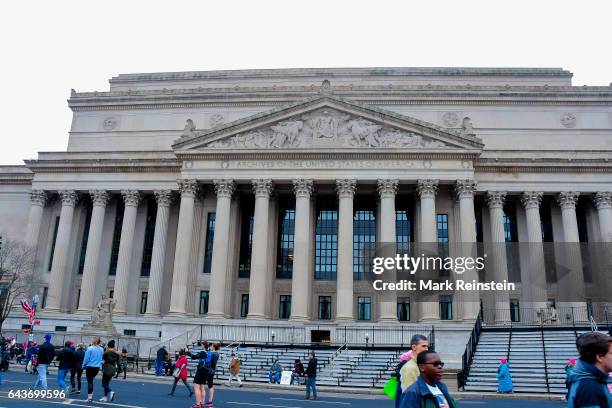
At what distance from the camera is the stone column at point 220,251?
137ft

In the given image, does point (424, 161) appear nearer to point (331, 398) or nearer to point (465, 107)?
point (465, 107)

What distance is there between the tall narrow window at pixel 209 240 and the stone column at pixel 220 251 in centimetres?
306

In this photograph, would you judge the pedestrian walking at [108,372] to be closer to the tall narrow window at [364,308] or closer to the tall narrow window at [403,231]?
the tall narrow window at [364,308]

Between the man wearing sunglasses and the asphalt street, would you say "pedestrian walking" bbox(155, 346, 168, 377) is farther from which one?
the man wearing sunglasses

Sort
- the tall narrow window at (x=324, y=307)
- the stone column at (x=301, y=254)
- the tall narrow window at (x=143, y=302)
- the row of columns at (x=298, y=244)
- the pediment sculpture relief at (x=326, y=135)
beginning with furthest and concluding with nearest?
the tall narrow window at (x=143, y=302) < the tall narrow window at (x=324, y=307) < the pediment sculpture relief at (x=326, y=135) < the row of columns at (x=298, y=244) < the stone column at (x=301, y=254)

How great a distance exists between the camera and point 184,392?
75.6ft

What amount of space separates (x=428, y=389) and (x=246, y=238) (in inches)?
1676

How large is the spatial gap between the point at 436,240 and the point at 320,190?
36.1 feet

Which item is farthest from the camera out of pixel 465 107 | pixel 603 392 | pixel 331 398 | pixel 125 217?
pixel 465 107

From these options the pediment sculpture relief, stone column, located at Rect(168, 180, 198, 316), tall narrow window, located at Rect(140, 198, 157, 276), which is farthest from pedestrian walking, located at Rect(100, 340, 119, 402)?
tall narrow window, located at Rect(140, 198, 157, 276)

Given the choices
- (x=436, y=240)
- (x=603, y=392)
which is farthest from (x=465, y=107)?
(x=603, y=392)

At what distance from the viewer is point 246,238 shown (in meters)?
47.7

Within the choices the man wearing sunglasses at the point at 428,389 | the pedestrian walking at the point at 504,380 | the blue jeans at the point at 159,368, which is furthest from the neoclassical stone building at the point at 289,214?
the man wearing sunglasses at the point at 428,389

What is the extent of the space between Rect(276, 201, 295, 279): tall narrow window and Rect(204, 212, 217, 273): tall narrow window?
6005mm
